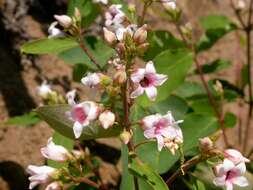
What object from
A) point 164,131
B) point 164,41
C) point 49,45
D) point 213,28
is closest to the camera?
point 164,131

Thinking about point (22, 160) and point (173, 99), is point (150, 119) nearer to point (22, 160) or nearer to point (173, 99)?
point (173, 99)

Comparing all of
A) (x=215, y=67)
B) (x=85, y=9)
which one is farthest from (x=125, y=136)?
(x=215, y=67)

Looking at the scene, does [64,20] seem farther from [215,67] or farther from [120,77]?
[215,67]

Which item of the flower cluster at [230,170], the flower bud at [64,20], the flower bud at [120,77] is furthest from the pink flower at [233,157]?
the flower bud at [64,20]

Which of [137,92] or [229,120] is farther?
[229,120]

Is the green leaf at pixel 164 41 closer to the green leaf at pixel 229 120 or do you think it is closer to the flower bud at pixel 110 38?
the green leaf at pixel 229 120
